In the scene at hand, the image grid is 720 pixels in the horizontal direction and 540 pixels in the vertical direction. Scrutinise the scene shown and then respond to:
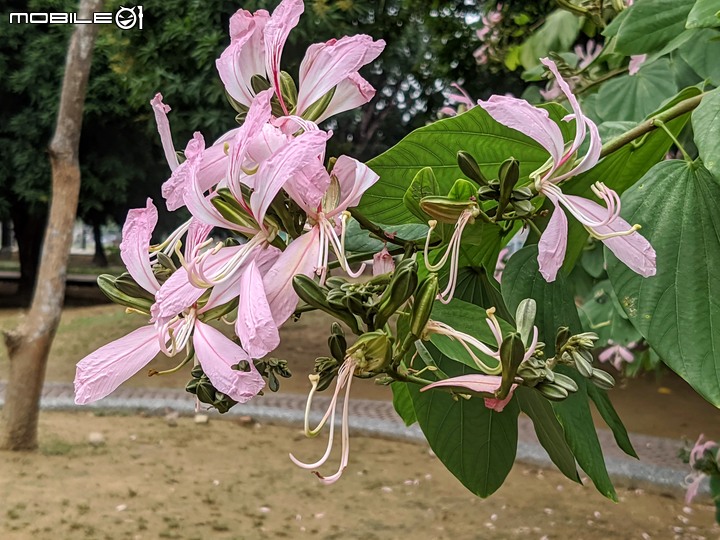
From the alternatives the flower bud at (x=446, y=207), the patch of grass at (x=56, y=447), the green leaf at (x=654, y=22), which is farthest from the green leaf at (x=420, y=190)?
the patch of grass at (x=56, y=447)

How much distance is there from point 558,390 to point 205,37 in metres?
4.01

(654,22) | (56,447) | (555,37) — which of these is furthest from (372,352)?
(56,447)

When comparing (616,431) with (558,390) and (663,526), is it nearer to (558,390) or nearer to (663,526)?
(558,390)

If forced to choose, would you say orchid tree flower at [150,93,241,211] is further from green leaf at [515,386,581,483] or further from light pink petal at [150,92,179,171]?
green leaf at [515,386,581,483]

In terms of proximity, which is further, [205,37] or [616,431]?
[205,37]

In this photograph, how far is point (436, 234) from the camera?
1.13ft

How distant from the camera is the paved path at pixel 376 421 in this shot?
328 cm

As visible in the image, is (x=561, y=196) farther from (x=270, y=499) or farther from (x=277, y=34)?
(x=270, y=499)

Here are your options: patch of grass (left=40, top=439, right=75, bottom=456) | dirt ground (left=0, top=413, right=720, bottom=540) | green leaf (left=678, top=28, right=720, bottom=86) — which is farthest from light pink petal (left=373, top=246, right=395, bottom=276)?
patch of grass (left=40, top=439, right=75, bottom=456)

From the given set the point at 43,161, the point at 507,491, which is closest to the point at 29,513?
the point at 507,491

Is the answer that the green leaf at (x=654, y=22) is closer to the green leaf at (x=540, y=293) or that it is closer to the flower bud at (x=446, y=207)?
the green leaf at (x=540, y=293)

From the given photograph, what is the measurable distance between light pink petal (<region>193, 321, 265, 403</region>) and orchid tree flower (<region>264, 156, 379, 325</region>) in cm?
2

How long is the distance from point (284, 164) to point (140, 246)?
89 mm

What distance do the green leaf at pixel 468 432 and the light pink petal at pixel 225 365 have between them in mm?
186
